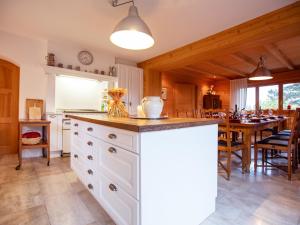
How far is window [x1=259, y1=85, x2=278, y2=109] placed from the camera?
6366 mm

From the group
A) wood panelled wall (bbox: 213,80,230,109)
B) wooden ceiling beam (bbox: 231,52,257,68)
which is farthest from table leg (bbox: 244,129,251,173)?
wood panelled wall (bbox: 213,80,230,109)

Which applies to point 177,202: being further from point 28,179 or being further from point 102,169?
point 28,179

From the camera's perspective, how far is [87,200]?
1.80 metres

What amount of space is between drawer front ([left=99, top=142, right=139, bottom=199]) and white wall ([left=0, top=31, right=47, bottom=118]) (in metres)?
3.12

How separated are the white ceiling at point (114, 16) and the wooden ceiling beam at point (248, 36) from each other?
0.36 feet

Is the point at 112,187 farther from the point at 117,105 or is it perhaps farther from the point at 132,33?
the point at 132,33

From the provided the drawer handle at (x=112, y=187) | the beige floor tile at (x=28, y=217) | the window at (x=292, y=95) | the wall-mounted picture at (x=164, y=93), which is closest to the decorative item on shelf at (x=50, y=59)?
the beige floor tile at (x=28, y=217)

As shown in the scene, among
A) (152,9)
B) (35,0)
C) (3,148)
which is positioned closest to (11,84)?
(3,148)

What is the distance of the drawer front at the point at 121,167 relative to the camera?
3.29 ft

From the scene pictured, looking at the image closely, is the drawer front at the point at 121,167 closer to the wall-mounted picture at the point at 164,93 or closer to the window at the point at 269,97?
the wall-mounted picture at the point at 164,93

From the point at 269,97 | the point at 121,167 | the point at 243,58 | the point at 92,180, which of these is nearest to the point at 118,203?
the point at 121,167

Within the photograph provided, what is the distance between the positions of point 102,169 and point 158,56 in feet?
12.3

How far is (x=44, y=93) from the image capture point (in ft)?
12.2

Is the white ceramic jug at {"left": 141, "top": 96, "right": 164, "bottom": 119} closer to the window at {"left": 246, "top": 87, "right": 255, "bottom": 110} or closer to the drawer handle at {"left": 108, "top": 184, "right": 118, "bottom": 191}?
the drawer handle at {"left": 108, "top": 184, "right": 118, "bottom": 191}
